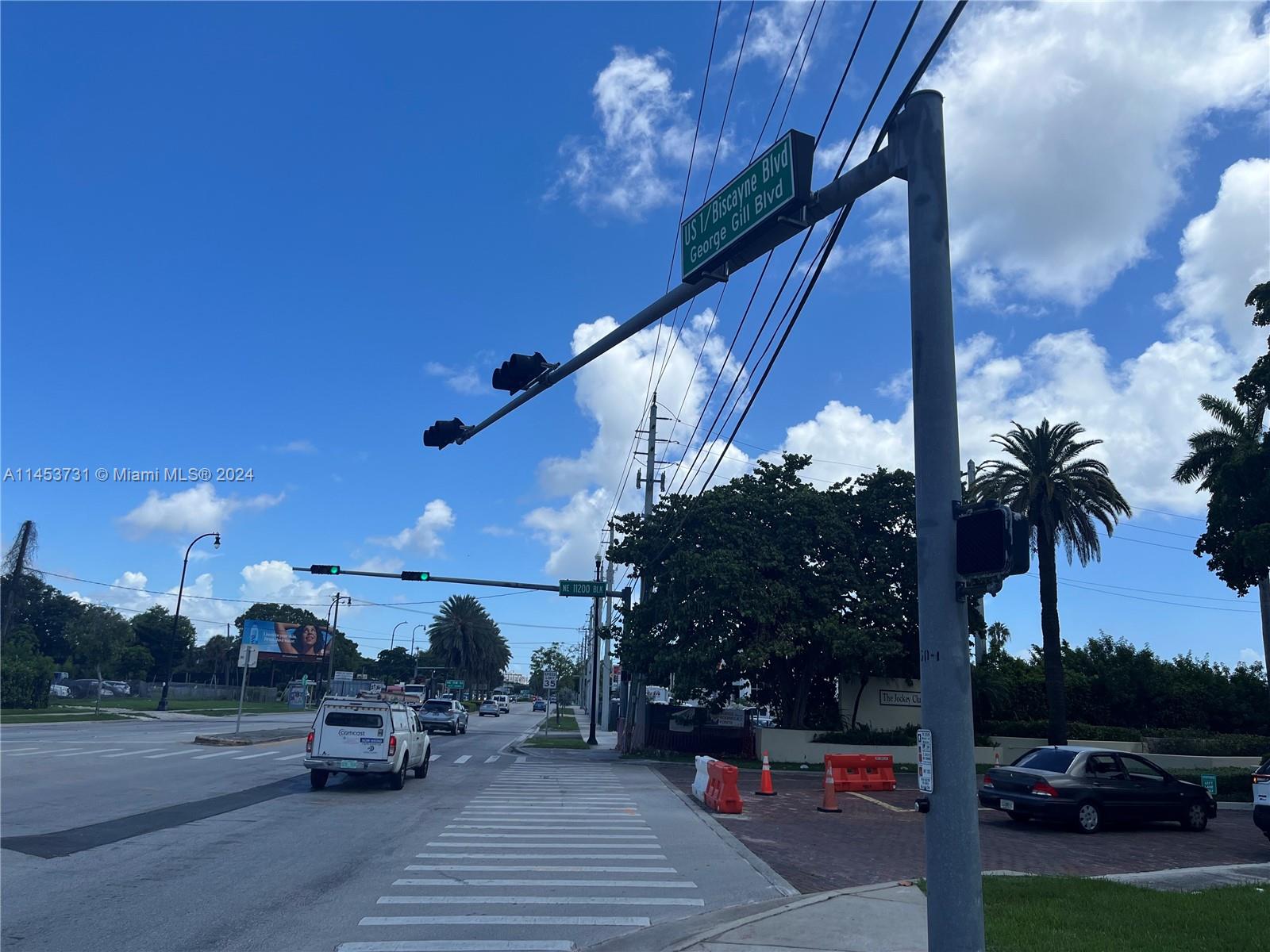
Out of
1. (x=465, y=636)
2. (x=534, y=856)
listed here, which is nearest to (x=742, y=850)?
(x=534, y=856)

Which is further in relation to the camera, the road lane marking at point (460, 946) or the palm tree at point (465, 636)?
the palm tree at point (465, 636)

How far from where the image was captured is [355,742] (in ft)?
65.3

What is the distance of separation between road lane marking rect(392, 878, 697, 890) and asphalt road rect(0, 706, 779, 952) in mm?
46

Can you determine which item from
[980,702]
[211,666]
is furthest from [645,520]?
[211,666]

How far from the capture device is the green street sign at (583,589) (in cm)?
3662

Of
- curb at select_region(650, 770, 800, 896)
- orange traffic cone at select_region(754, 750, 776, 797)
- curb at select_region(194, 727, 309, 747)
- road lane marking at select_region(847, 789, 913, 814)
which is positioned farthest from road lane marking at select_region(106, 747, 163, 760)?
road lane marking at select_region(847, 789, 913, 814)

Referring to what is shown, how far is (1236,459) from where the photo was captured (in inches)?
1044

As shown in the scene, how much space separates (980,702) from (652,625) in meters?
13.4

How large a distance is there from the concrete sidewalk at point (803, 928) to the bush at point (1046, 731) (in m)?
28.9

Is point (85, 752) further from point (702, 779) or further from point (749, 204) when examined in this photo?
point (749, 204)

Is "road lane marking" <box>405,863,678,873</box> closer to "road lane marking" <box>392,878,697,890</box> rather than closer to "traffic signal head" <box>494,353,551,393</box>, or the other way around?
"road lane marking" <box>392,878,697,890</box>

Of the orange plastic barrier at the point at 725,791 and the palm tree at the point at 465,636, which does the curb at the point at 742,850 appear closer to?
the orange plastic barrier at the point at 725,791

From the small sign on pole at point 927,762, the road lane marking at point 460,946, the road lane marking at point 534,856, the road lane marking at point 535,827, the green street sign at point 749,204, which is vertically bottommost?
the road lane marking at point 535,827

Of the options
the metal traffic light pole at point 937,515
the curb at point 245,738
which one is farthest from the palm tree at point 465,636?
the metal traffic light pole at point 937,515
